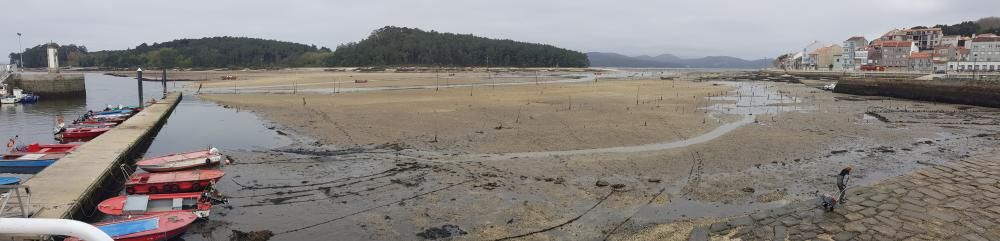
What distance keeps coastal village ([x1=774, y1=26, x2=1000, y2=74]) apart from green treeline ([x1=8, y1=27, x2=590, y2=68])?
7248 centimetres

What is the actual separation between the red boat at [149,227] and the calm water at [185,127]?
32.2 ft

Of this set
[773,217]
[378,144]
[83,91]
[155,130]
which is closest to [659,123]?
[378,144]

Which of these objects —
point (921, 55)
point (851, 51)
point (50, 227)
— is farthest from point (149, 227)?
point (851, 51)

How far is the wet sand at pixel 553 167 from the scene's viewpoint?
11.4 m

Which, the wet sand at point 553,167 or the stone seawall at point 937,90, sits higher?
the stone seawall at point 937,90

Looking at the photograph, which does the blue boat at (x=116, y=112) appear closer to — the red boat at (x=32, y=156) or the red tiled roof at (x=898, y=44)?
the red boat at (x=32, y=156)

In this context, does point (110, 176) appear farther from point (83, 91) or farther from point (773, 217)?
point (83, 91)

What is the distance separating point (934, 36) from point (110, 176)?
126m

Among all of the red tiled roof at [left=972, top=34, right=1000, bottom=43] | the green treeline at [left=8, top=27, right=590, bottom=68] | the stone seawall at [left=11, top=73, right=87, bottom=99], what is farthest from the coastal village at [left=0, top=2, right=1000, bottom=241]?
the green treeline at [left=8, top=27, right=590, bottom=68]

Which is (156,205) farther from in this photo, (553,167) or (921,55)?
(921,55)

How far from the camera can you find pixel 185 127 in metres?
27.2

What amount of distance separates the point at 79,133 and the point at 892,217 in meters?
27.9

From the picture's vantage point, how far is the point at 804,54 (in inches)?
5561

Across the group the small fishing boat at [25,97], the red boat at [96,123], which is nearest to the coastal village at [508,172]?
the red boat at [96,123]
